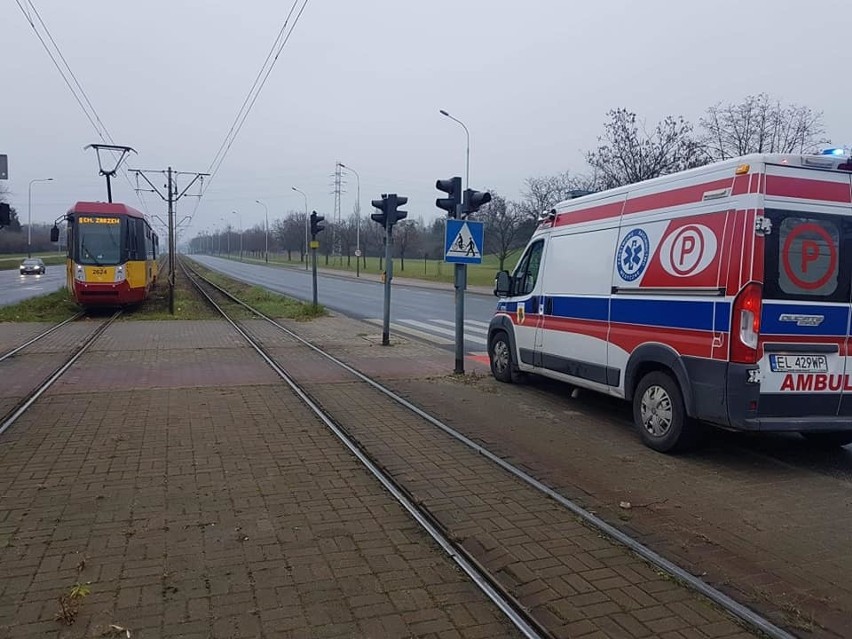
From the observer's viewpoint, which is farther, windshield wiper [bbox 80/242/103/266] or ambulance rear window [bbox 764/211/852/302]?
windshield wiper [bbox 80/242/103/266]

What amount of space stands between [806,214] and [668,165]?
25.4 meters

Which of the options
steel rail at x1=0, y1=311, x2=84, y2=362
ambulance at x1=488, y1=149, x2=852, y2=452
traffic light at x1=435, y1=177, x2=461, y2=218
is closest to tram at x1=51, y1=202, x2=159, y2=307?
steel rail at x1=0, y1=311, x2=84, y2=362

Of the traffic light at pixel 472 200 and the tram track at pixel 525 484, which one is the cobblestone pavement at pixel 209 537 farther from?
the traffic light at pixel 472 200

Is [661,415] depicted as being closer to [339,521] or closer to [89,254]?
[339,521]

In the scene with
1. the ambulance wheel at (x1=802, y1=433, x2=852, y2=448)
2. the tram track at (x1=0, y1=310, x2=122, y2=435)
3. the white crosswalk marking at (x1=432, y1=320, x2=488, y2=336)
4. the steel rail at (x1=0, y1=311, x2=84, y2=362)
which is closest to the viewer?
the ambulance wheel at (x1=802, y1=433, x2=852, y2=448)

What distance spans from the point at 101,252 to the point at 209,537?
57.2 ft

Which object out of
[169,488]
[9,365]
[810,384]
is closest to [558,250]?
[810,384]

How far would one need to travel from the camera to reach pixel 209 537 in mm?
4242

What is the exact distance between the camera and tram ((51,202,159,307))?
19156 millimetres

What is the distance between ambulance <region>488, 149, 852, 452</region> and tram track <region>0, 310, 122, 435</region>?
21.7 feet

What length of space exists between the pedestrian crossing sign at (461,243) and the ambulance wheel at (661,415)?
14.0 feet

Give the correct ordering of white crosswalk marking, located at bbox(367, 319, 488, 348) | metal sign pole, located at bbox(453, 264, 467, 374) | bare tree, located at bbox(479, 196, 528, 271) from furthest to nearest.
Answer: bare tree, located at bbox(479, 196, 528, 271) → white crosswalk marking, located at bbox(367, 319, 488, 348) → metal sign pole, located at bbox(453, 264, 467, 374)

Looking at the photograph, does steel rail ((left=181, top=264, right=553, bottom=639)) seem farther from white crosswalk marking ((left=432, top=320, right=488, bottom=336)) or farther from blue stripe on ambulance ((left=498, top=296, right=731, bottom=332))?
white crosswalk marking ((left=432, top=320, right=488, bottom=336))

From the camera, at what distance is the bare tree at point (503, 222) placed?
4859 centimetres
